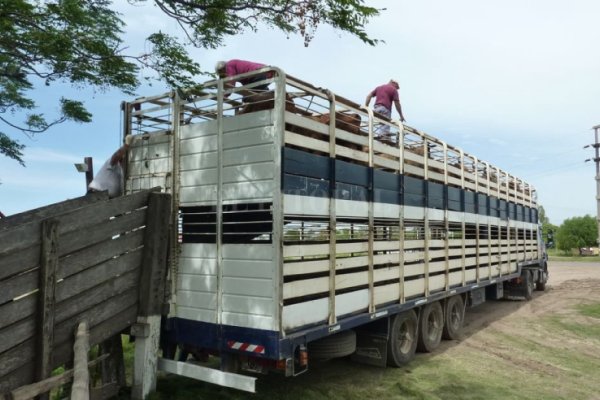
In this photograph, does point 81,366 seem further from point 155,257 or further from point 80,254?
point 155,257

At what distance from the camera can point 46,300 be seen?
3.44 m

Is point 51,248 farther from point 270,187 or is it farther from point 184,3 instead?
point 184,3

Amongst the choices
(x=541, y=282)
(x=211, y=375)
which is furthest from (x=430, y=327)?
(x=541, y=282)

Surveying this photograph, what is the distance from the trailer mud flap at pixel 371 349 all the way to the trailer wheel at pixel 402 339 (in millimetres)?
132

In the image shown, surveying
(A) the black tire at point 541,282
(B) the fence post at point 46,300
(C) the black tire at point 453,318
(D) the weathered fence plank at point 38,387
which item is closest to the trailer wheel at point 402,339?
(C) the black tire at point 453,318

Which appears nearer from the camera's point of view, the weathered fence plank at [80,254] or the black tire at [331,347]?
the weathered fence plank at [80,254]

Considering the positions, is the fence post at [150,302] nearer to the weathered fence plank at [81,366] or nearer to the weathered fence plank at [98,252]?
the weathered fence plank at [98,252]

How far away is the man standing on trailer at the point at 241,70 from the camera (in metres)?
4.39

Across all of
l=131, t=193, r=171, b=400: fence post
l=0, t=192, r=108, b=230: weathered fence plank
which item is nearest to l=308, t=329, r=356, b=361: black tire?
l=131, t=193, r=171, b=400: fence post

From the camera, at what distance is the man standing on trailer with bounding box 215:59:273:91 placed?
4387 mm

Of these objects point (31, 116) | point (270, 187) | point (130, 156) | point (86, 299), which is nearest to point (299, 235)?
point (270, 187)

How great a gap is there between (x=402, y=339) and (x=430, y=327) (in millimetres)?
Result: 1037

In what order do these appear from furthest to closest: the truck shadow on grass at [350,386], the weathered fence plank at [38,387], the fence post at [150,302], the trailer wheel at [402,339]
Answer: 1. the trailer wheel at [402,339]
2. the truck shadow on grass at [350,386]
3. the fence post at [150,302]
4. the weathered fence plank at [38,387]

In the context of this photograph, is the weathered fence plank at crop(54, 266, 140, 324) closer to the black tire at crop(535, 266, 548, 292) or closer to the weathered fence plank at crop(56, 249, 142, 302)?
the weathered fence plank at crop(56, 249, 142, 302)
